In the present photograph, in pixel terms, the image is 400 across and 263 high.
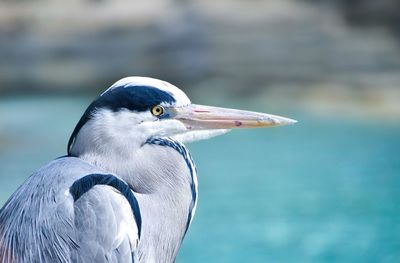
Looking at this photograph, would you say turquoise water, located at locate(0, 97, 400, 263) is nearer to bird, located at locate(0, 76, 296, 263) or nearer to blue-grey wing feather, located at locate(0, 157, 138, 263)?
bird, located at locate(0, 76, 296, 263)

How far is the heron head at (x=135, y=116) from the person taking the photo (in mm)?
1480

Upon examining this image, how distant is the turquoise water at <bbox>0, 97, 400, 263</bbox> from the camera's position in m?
3.93

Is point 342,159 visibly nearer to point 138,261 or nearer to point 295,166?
point 295,166

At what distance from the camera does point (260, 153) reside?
521 centimetres

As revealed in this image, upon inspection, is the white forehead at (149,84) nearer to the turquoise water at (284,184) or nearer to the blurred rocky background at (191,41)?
the turquoise water at (284,184)

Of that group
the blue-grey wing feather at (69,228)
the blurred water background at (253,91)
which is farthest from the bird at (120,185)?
the blurred water background at (253,91)

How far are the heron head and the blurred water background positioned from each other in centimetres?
247

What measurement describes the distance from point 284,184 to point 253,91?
5.81 ft

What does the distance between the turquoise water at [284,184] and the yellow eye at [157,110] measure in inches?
92.6

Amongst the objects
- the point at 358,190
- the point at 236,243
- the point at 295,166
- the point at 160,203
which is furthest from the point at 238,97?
the point at 160,203

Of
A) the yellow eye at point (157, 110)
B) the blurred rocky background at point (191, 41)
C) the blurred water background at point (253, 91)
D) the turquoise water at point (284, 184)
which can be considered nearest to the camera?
the yellow eye at point (157, 110)

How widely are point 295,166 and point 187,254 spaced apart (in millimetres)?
1249

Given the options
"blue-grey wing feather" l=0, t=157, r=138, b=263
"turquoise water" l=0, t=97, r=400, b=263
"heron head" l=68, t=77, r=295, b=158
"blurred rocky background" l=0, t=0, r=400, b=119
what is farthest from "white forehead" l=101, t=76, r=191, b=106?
"blurred rocky background" l=0, t=0, r=400, b=119

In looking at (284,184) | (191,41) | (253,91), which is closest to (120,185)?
(284,184)
